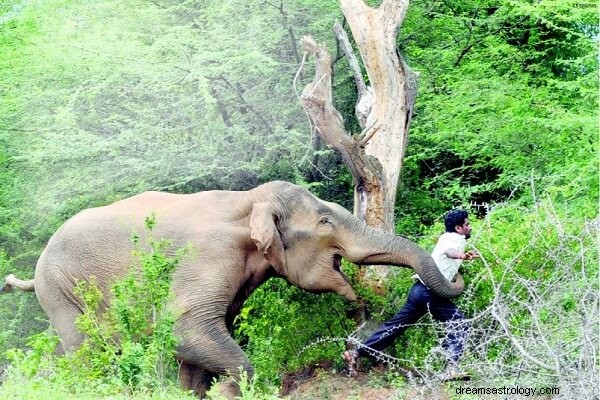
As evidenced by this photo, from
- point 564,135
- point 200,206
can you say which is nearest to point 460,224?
point 200,206

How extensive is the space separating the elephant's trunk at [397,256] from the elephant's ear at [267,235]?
1.89ft

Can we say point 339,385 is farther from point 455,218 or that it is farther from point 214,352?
point 455,218

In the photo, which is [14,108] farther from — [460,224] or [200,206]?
[460,224]

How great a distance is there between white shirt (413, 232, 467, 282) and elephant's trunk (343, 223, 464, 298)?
118mm

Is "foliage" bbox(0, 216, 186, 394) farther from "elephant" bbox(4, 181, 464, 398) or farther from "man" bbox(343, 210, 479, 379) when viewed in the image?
"man" bbox(343, 210, 479, 379)

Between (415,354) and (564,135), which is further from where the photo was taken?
(564,135)

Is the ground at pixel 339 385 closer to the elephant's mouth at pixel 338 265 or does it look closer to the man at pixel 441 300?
the man at pixel 441 300

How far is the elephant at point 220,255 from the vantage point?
1134 cm

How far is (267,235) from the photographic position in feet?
37.8

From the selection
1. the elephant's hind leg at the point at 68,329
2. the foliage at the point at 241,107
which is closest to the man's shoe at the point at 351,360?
the elephant's hind leg at the point at 68,329

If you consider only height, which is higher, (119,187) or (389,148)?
(389,148)

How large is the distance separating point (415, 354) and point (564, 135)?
4510 mm

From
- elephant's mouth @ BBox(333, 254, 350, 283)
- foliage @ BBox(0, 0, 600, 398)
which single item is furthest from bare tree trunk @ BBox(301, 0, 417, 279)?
foliage @ BBox(0, 0, 600, 398)

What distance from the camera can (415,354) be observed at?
11.9 m
